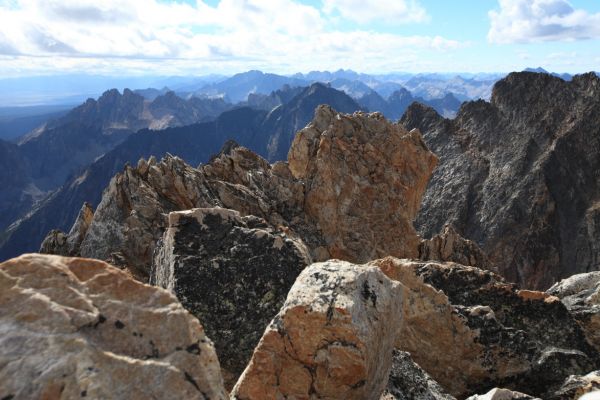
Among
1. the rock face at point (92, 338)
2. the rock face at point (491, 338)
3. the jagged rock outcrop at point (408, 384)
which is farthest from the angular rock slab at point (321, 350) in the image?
the rock face at point (491, 338)

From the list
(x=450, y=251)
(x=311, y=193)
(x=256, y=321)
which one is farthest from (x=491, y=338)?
(x=450, y=251)

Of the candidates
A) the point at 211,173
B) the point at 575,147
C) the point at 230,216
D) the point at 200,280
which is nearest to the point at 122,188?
the point at 211,173

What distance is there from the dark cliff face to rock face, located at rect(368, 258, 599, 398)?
74.0 metres

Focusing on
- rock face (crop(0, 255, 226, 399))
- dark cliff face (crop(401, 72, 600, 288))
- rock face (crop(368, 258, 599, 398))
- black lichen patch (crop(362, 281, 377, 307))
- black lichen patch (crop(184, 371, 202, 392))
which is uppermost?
rock face (crop(0, 255, 226, 399))

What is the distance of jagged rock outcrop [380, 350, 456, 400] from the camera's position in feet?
33.3

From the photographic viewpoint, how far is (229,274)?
41.0 ft

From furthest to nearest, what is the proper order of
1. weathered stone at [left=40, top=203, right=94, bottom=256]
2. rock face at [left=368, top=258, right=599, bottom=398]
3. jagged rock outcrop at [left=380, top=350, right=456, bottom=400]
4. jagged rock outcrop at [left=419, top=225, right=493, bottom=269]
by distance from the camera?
jagged rock outcrop at [left=419, top=225, right=493, bottom=269] → weathered stone at [left=40, top=203, right=94, bottom=256] → rock face at [left=368, top=258, right=599, bottom=398] → jagged rock outcrop at [left=380, top=350, right=456, bottom=400]

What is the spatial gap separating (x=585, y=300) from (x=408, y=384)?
33.2ft

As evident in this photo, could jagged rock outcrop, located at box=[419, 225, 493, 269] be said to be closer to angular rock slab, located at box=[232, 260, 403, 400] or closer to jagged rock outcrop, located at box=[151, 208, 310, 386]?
jagged rock outcrop, located at box=[151, 208, 310, 386]

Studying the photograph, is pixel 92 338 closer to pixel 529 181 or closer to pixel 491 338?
pixel 491 338

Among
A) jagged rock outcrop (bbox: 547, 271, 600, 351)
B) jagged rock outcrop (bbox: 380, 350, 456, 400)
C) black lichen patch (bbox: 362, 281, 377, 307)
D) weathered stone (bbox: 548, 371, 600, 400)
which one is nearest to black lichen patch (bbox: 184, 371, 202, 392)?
black lichen patch (bbox: 362, 281, 377, 307)

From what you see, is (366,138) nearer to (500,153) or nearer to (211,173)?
(211,173)

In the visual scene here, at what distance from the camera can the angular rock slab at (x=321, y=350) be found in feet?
28.3

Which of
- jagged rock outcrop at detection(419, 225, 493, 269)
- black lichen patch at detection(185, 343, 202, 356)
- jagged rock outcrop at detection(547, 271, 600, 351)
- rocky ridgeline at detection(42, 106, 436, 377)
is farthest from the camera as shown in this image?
jagged rock outcrop at detection(419, 225, 493, 269)
